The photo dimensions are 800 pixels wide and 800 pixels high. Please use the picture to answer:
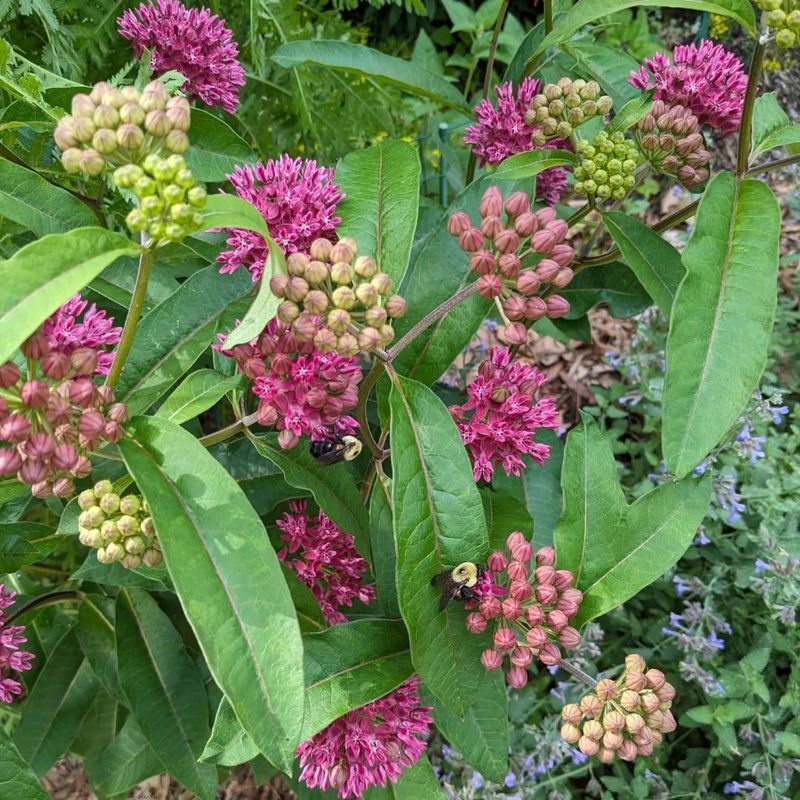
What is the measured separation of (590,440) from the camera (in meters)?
1.55

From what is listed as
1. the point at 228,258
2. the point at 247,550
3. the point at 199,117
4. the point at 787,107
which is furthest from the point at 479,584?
the point at 787,107

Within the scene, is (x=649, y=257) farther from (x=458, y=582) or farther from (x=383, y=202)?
(x=458, y=582)

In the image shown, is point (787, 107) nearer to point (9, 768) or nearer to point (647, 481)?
point (647, 481)

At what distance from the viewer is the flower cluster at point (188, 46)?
6.18ft

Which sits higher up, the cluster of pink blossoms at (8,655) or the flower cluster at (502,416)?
the flower cluster at (502,416)

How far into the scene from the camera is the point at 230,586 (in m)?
1.10

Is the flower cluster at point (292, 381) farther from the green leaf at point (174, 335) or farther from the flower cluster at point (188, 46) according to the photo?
the flower cluster at point (188, 46)

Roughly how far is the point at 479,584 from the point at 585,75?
142 cm

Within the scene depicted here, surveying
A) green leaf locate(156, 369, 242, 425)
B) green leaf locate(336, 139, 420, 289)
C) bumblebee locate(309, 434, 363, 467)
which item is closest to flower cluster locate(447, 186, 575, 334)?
green leaf locate(336, 139, 420, 289)

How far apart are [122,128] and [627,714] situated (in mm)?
1223

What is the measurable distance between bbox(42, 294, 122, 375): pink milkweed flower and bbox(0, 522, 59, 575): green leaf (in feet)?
1.29

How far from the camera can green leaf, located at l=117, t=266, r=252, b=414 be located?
1451mm

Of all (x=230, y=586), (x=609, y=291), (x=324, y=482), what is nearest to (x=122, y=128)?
(x=230, y=586)

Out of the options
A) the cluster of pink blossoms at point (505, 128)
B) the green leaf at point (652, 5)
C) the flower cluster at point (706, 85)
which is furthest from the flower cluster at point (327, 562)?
the flower cluster at point (706, 85)
